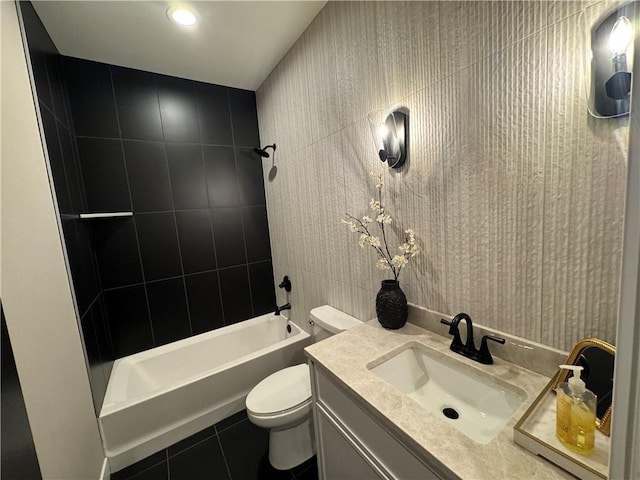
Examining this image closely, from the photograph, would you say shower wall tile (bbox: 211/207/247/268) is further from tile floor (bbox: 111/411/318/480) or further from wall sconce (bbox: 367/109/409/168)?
wall sconce (bbox: 367/109/409/168)

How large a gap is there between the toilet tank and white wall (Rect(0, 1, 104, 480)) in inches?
48.0

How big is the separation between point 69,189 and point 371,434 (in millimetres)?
1988

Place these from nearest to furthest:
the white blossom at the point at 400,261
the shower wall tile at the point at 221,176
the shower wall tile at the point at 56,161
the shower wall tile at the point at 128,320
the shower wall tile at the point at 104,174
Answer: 1. the white blossom at the point at 400,261
2. the shower wall tile at the point at 56,161
3. the shower wall tile at the point at 104,174
4. the shower wall tile at the point at 128,320
5. the shower wall tile at the point at 221,176

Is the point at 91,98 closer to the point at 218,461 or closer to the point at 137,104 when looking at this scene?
the point at 137,104

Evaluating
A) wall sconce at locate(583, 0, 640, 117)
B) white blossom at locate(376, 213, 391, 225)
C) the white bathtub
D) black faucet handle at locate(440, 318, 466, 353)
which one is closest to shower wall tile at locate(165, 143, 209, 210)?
the white bathtub

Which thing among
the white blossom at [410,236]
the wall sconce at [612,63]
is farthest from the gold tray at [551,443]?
the wall sconce at [612,63]

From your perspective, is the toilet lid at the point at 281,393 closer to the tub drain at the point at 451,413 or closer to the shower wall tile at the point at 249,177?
the tub drain at the point at 451,413

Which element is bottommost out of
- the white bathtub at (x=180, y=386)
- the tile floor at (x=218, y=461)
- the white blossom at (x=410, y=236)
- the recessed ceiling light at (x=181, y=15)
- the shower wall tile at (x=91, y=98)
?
the tile floor at (x=218, y=461)

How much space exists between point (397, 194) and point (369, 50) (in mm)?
728

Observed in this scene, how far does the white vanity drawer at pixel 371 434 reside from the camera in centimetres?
67

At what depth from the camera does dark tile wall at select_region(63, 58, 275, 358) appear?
1862 mm

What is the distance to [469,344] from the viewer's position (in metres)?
0.94

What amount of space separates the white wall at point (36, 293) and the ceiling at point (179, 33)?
45cm

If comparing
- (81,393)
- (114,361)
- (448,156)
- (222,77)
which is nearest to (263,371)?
(81,393)
